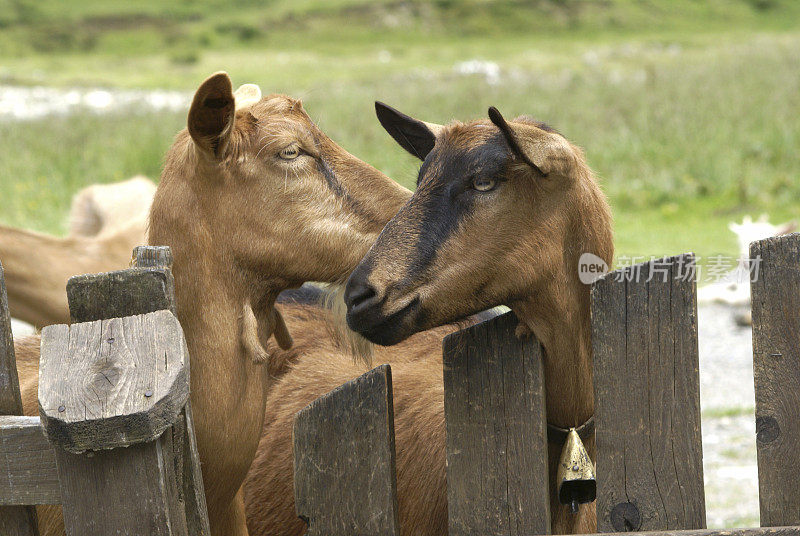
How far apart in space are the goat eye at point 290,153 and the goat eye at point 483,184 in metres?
0.62

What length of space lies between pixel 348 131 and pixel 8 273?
980 centimetres

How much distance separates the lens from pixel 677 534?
2.17m

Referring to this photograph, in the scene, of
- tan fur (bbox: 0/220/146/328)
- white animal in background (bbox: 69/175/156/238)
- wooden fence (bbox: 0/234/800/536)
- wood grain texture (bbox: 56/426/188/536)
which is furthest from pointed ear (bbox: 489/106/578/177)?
white animal in background (bbox: 69/175/156/238)

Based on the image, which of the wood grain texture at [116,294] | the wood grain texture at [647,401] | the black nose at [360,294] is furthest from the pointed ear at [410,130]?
the wood grain texture at [116,294]

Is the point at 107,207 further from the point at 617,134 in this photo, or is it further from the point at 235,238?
the point at 617,134

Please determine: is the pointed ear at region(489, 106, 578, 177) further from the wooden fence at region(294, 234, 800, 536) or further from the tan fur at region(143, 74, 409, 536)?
the tan fur at region(143, 74, 409, 536)

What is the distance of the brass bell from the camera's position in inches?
94.6

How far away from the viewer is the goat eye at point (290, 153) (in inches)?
107

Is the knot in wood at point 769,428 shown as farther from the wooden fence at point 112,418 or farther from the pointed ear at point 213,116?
the pointed ear at point 213,116

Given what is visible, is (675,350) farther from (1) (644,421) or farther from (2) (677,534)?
(2) (677,534)

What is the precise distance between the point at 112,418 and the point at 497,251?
41.1 inches

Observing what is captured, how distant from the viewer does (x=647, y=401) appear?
88.3 inches

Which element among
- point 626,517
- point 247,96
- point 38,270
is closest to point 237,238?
point 247,96

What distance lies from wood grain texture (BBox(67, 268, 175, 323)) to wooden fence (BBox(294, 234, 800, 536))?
0.53 metres
